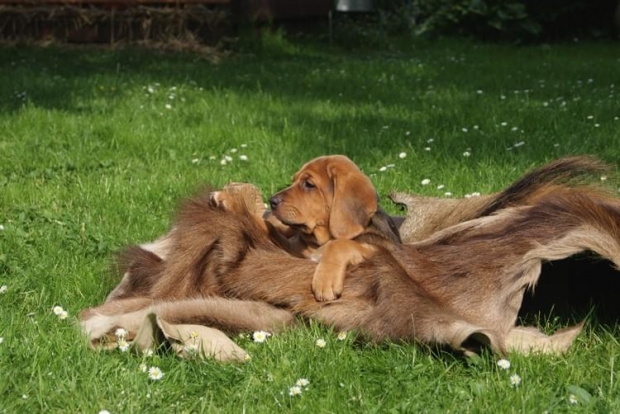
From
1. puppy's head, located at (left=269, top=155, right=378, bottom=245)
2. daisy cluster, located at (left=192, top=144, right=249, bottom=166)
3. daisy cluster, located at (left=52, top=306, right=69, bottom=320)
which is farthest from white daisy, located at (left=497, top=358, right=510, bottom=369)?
daisy cluster, located at (left=192, top=144, right=249, bottom=166)

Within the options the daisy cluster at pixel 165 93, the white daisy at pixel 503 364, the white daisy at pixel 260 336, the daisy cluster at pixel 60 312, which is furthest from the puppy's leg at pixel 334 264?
the daisy cluster at pixel 165 93

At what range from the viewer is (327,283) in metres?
3.49

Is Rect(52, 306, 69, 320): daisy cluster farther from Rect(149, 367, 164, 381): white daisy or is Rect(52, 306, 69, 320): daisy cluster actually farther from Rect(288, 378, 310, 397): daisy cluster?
Rect(288, 378, 310, 397): daisy cluster

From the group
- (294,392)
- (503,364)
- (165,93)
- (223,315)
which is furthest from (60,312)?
(165,93)

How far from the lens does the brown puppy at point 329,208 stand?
3957mm

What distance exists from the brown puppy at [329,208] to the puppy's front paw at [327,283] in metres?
0.26

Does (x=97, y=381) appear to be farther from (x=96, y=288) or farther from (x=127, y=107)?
(x=127, y=107)

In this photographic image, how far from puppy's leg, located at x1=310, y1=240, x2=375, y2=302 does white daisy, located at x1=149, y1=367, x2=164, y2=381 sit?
737mm

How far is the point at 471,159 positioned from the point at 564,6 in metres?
11.5

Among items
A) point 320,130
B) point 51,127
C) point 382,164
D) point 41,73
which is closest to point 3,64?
point 41,73

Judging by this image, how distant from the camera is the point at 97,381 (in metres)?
2.99

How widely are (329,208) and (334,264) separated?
0.54 m

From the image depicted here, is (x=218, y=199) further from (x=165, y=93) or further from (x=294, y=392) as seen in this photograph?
(x=165, y=93)

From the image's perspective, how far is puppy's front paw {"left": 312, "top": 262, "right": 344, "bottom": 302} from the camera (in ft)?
11.4
